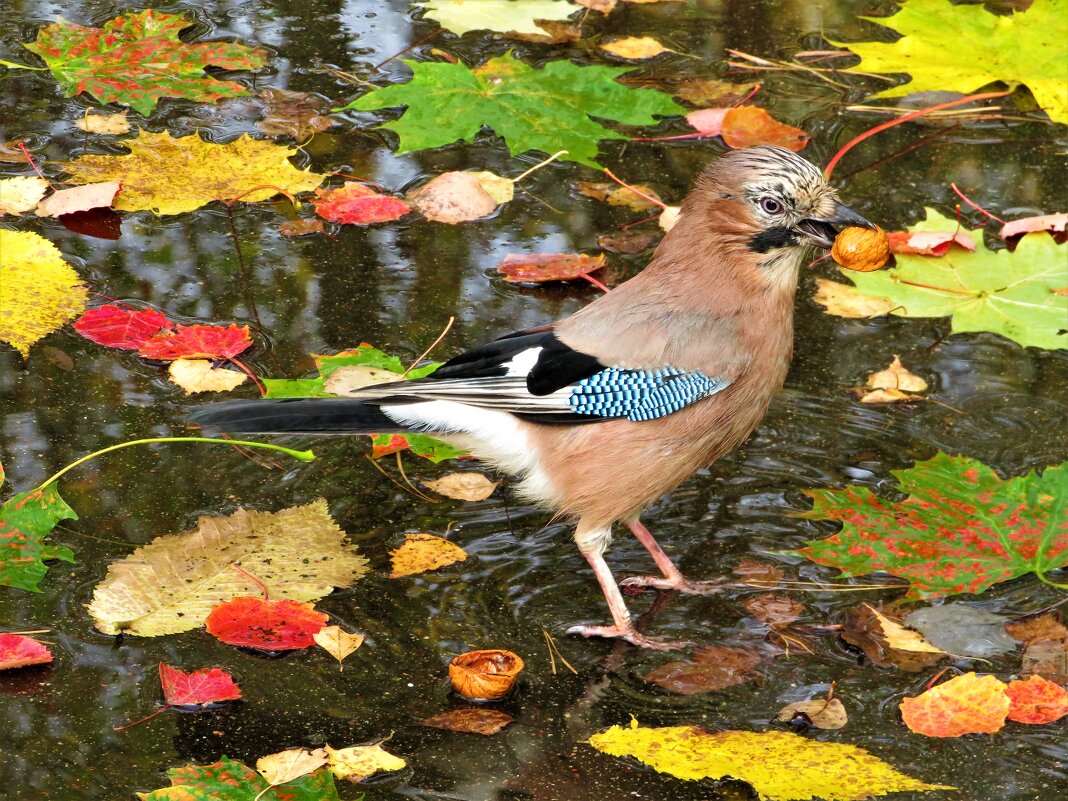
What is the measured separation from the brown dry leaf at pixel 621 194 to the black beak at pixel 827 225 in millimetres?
1595

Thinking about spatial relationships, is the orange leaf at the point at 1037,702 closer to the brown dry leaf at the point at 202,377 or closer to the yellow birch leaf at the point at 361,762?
the yellow birch leaf at the point at 361,762

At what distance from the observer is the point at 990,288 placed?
4.76 metres

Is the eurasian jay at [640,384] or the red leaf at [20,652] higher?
the eurasian jay at [640,384]

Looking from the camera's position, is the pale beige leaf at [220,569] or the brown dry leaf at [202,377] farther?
the brown dry leaf at [202,377]

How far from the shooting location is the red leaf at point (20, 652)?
3.24m

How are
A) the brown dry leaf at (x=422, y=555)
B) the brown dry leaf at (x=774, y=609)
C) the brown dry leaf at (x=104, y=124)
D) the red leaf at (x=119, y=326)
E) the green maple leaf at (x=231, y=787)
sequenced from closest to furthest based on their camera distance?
1. the green maple leaf at (x=231, y=787)
2. the brown dry leaf at (x=774, y=609)
3. the brown dry leaf at (x=422, y=555)
4. the red leaf at (x=119, y=326)
5. the brown dry leaf at (x=104, y=124)

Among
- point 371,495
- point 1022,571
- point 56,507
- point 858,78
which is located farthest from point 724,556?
point 858,78

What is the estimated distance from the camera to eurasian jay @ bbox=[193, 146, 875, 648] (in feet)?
12.0

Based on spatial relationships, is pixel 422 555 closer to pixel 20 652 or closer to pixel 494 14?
pixel 20 652

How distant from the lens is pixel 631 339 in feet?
12.4

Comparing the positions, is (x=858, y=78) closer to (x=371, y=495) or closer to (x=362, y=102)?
(x=362, y=102)

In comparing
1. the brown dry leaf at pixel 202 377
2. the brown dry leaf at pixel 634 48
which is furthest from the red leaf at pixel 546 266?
the brown dry leaf at pixel 634 48

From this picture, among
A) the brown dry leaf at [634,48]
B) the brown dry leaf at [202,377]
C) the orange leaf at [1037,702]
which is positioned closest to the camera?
the orange leaf at [1037,702]

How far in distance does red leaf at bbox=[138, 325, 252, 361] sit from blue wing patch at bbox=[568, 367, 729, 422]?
4.42 feet
